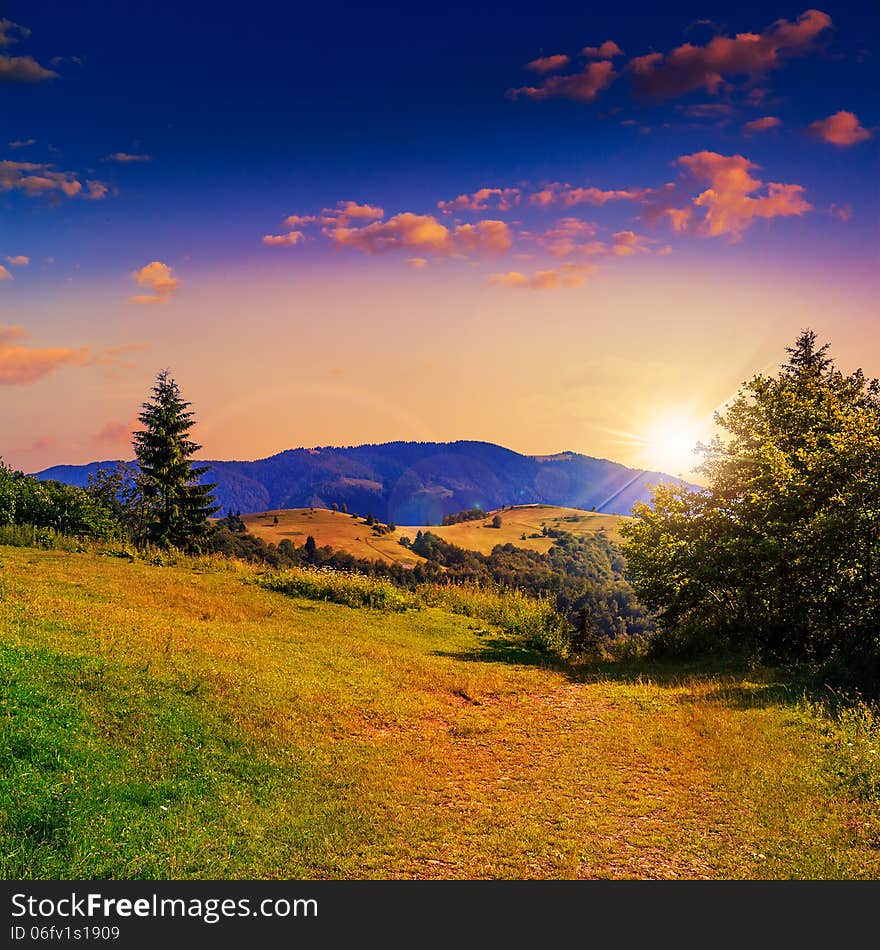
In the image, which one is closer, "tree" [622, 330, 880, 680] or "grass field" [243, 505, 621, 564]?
"tree" [622, 330, 880, 680]

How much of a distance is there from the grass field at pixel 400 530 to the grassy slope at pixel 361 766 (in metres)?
107

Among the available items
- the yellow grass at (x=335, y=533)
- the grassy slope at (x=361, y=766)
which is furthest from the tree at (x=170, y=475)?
the yellow grass at (x=335, y=533)

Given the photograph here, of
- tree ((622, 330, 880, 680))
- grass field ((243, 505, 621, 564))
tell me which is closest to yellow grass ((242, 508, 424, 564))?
grass field ((243, 505, 621, 564))

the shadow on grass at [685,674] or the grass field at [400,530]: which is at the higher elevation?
the shadow on grass at [685,674]

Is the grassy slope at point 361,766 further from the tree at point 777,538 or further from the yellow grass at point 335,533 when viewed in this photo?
the yellow grass at point 335,533

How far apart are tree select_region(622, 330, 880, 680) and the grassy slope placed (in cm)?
363

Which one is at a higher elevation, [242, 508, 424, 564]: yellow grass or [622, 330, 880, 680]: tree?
[622, 330, 880, 680]: tree

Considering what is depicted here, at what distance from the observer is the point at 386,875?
6.82m

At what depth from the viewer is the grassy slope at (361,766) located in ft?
23.2

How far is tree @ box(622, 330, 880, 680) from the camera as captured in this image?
16.2 meters

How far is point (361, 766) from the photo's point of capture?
9.55m

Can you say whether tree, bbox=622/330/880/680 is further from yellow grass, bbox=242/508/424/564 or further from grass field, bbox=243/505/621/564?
grass field, bbox=243/505/621/564

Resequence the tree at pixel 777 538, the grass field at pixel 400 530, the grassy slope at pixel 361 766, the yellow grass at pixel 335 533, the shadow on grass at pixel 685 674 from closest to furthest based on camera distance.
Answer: the grassy slope at pixel 361 766 < the shadow on grass at pixel 685 674 < the tree at pixel 777 538 < the yellow grass at pixel 335 533 < the grass field at pixel 400 530
